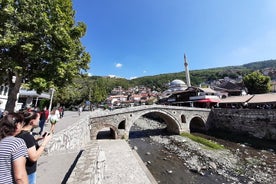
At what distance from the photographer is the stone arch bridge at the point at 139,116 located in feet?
66.8

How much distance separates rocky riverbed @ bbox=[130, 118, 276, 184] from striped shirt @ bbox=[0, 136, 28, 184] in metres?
12.8

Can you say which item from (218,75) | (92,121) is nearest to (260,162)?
(92,121)

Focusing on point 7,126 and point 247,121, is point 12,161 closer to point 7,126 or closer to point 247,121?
point 7,126

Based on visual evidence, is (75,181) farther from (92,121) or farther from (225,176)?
(92,121)

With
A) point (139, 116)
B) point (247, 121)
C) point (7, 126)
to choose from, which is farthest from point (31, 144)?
point (247, 121)

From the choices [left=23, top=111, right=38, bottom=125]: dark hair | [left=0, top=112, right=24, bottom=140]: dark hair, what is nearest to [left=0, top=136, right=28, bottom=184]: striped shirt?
[left=0, top=112, right=24, bottom=140]: dark hair

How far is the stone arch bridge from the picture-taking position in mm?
20359

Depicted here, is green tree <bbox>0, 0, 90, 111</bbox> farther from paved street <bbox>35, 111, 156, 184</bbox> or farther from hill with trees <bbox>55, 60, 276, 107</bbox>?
hill with trees <bbox>55, 60, 276, 107</bbox>

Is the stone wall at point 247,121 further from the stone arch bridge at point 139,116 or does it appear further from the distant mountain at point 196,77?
the distant mountain at point 196,77

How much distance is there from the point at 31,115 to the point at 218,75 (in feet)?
418

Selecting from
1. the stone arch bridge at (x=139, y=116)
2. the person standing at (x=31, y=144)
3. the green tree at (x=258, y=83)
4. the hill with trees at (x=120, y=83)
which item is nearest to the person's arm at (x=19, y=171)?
the person standing at (x=31, y=144)

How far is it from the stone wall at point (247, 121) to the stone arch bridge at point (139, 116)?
207 centimetres

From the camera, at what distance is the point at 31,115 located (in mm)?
2977

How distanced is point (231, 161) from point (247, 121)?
12.5m
